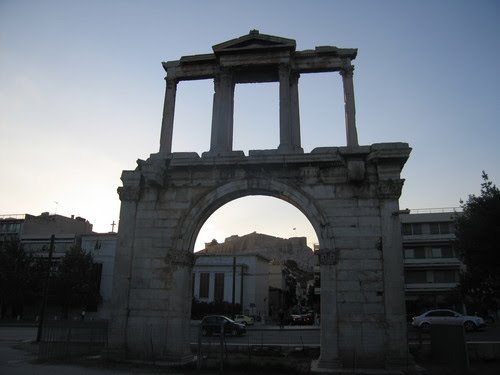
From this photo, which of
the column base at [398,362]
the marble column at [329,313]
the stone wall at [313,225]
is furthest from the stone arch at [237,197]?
the column base at [398,362]

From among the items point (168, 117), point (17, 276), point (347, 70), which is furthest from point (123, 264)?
point (17, 276)

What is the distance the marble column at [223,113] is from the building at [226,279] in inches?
1286

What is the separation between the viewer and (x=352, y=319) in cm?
1288

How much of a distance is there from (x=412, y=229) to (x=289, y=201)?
37011 millimetres

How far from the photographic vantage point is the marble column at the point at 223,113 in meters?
15.3

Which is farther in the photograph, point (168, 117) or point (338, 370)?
point (168, 117)

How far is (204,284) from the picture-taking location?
48469 mm

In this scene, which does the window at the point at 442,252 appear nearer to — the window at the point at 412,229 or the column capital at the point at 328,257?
the window at the point at 412,229

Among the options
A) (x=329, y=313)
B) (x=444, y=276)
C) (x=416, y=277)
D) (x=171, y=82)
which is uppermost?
(x=171, y=82)

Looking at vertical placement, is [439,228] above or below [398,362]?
above

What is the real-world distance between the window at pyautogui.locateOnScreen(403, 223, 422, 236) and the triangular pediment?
3666 centimetres

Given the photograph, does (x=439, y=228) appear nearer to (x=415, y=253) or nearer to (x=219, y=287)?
(x=415, y=253)

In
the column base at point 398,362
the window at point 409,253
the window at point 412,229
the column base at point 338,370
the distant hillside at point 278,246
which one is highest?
the distant hillside at point 278,246

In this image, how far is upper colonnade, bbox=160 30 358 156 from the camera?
15.1m
